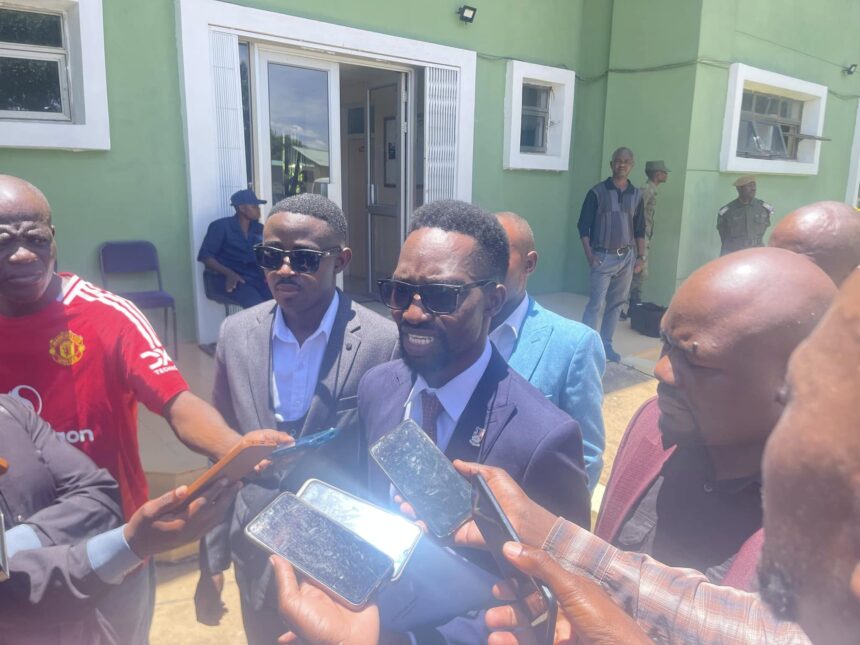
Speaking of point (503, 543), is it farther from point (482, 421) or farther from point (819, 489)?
point (819, 489)

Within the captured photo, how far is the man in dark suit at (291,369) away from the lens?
194 cm

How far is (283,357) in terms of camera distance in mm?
2113

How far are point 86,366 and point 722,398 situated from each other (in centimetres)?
167

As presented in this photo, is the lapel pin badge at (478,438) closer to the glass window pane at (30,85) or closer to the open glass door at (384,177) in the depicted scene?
the glass window pane at (30,85)

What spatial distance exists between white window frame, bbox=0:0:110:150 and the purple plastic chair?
2.59 feet

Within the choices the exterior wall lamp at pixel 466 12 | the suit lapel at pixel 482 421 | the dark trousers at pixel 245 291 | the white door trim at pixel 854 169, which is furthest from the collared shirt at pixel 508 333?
the white door trim at pixel 854 169

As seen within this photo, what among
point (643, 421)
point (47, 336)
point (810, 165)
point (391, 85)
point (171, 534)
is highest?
point (391, 85)

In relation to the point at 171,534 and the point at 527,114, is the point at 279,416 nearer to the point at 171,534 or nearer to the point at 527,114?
the point at 171,534

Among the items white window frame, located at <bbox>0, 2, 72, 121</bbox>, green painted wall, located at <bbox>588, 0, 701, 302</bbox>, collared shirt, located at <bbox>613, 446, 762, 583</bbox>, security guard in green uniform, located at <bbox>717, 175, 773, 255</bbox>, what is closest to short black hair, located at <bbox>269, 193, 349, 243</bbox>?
collared shirt, located at <bbox>613, 446, 762, 583</bbox>

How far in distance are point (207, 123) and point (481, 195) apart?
10.8 ft

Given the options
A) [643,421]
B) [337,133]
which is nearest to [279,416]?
[643,421]

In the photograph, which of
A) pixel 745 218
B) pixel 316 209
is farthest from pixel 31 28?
pixel 745 218

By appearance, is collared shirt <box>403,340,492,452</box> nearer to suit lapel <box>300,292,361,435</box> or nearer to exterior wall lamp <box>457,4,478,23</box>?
suit lapel <box>300,292,361,435</box>

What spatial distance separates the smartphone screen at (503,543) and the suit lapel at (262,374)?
94 centimetres
